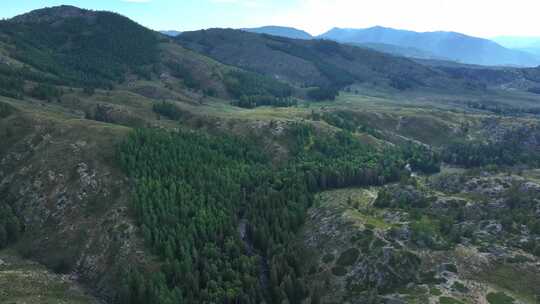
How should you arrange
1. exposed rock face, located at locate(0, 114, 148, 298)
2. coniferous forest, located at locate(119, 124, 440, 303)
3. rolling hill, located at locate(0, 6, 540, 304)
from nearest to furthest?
1. coniferous forest, located at locate(119, 124, 440, 303)
2. rolling hill, located at locate(0, 6, 540, 304)
3. exposed rock face, located at locate(0, 114, 148, 298)

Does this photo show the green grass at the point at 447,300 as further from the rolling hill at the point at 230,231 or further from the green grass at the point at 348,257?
the green grass at the point at 348,257

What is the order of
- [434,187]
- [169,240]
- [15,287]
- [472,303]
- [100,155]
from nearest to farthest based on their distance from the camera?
[472,303] → [15,287] → [169,240] → [100,155] → [434,187]

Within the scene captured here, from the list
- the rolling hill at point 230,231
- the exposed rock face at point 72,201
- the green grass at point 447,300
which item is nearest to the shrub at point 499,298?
the rolling hill at point 230,231

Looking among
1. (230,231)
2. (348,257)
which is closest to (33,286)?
(230,231)

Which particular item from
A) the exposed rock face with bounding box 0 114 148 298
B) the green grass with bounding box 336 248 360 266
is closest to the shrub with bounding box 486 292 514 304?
the green grass with bounding box 336 248 360 266

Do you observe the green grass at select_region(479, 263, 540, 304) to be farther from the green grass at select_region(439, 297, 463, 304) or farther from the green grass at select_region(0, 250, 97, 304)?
the green grass at select_region(0, 250, 97, 304)

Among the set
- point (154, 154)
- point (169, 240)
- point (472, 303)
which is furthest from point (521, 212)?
point (154, 154)

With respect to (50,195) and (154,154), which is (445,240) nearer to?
(154,154)

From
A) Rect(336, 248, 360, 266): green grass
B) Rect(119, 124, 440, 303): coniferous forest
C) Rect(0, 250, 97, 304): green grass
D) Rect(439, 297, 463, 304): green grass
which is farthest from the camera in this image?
Rect(336, 248, 360, 266): green grass
